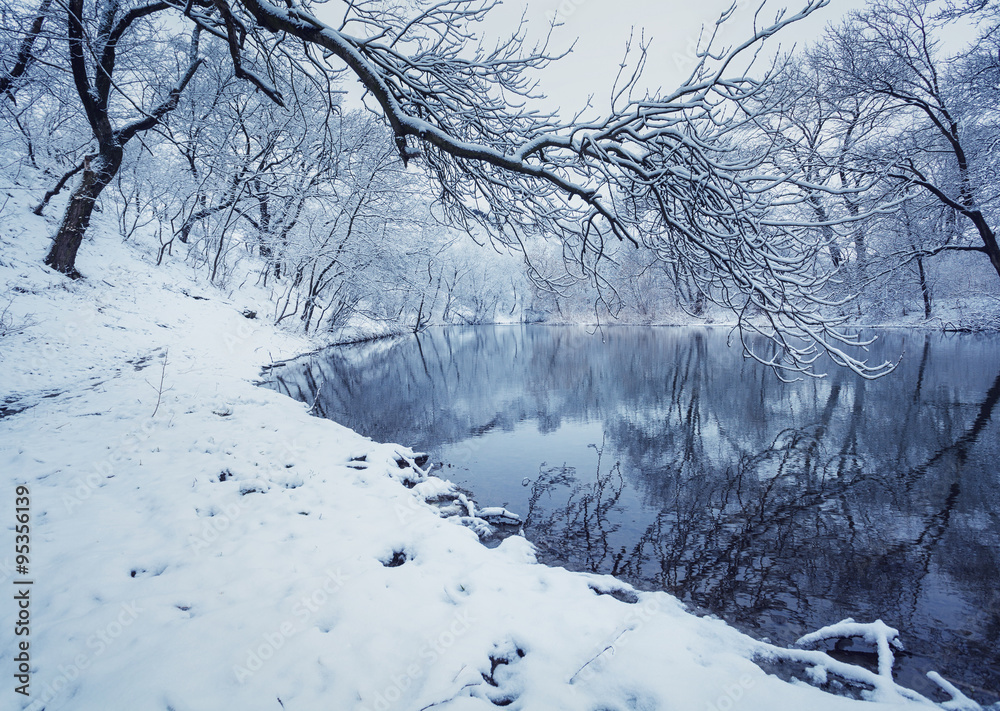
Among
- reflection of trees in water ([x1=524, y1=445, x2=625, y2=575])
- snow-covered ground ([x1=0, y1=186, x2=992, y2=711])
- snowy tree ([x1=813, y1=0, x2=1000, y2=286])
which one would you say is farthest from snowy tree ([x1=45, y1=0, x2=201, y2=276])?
snowy tree ([x1=813, y1=0, x2=1000, y2=286])

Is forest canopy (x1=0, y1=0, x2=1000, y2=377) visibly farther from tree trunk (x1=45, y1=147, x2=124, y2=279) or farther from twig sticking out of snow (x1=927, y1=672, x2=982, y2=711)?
twig sticking out of snow (x1=927, y1=672, x2=982, y2=711)

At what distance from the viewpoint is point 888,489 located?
5.11 meters

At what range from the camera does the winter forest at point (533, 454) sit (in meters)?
2.20

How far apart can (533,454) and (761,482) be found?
3.21 meters

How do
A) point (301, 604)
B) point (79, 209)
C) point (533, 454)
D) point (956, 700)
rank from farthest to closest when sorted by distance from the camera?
point (79, 209) → point (533, 454) → point (301, 604) → point (956, 700)

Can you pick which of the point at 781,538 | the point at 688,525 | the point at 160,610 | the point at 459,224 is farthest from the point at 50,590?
the point at 781,538

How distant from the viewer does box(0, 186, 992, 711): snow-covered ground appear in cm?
196

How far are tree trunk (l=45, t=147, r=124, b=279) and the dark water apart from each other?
5777mm

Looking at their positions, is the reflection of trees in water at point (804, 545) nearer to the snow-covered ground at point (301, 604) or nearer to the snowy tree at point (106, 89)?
the snow-covered ground at point (301, 604)

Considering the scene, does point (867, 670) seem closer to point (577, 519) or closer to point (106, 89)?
point (577, 519)

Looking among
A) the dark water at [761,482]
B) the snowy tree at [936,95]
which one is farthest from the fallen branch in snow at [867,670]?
the snowy tree at [936,95]

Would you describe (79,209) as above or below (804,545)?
above

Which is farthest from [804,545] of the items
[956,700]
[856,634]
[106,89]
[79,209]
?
[79,209]

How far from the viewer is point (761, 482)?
5543mm
